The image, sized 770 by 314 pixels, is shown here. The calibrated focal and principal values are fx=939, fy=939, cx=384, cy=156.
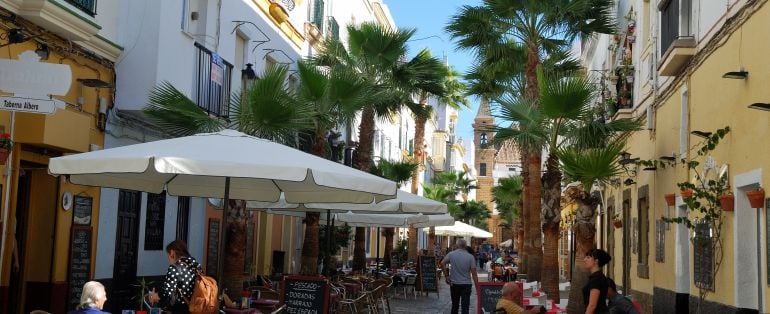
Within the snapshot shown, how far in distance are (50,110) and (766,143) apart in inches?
275

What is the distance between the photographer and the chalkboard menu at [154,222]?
16672mm

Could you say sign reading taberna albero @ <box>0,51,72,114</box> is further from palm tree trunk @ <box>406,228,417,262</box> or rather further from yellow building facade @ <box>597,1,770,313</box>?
palm tree trunk @ <box>406,228,417,262</box>

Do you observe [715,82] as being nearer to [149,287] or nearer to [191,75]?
[191,75]

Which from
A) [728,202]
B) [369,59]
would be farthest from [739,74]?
[369,59]

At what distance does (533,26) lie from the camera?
19.8 metres

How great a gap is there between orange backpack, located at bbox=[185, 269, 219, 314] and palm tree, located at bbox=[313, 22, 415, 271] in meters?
12.4

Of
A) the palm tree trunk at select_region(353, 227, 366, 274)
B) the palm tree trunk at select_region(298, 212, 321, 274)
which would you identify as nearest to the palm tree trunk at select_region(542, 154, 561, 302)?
the palm tree trunk at select_region(298, 212, 321, 274)

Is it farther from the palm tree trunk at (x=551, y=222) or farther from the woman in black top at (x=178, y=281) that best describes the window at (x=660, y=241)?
the woman in black top at (x=178, y=281)

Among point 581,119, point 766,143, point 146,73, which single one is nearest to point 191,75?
point 146,73

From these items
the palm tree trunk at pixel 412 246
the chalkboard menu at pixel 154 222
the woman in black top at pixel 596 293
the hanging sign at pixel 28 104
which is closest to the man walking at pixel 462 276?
the chalkboard menu at pixel 154 222

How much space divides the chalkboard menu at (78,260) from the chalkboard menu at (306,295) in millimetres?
3227

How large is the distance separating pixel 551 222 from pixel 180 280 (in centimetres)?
1036

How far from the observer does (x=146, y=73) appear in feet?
47.8

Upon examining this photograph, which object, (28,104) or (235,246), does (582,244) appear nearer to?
(235,246)
